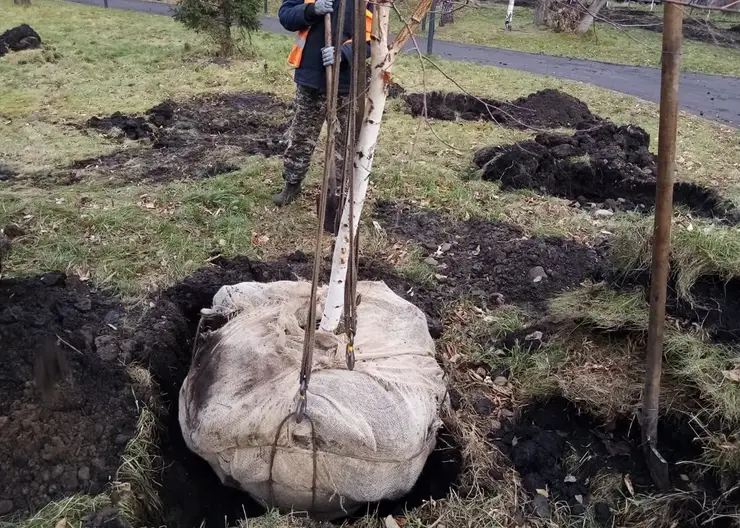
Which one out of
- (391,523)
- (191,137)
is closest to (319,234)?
(391,523)

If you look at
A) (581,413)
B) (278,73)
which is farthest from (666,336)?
(278,73)

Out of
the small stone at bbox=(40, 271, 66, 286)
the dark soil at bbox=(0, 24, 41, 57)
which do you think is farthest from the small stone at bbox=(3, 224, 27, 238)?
the dark soil at bbox=(0, 24, 41, 57)

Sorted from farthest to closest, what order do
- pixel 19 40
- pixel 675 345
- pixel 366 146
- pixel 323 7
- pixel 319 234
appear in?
1. pixel 19 40
2. pixel 323 7
3. pixel 675 345
4. pixel 366 146
5. pixel 319 234

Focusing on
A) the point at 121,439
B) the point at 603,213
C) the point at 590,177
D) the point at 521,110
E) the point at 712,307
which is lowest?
the point at 121,439

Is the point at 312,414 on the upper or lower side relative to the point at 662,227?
lower

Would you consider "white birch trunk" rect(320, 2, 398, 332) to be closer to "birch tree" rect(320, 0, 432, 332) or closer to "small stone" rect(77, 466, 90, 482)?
"birch tree" rect(320, 0, 432, 332)

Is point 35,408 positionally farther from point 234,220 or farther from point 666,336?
point 666,336

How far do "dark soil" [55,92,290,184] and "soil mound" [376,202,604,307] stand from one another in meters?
1.88

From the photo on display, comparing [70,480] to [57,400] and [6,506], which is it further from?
[57,400]

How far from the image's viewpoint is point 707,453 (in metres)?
2.27

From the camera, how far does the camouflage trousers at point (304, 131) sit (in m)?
4.27

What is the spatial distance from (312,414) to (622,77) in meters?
11.7

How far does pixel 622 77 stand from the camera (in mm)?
11750

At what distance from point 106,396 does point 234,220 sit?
1.89 metres
